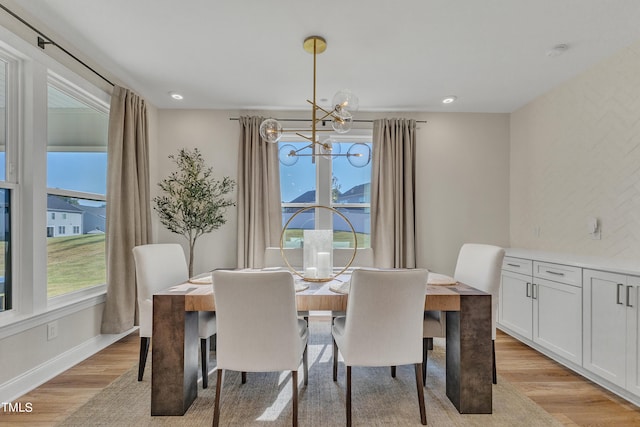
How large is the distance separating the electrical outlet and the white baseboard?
0.53 ft

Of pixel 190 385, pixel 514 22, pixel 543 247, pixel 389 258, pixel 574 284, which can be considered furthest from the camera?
pixel 389 258

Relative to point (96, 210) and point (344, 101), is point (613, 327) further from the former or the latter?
point (96, 210)

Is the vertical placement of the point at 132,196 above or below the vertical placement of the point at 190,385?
above

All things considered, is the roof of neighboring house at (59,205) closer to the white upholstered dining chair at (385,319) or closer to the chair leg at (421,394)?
the white upholstered dining chair at (385,319)

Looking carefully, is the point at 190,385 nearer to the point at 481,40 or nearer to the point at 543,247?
the point at 481,40

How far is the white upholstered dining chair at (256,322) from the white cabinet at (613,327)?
2.03m

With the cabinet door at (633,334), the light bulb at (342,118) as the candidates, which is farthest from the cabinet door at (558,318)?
the light bulb at (342,118)

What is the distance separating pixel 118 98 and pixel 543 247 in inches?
177

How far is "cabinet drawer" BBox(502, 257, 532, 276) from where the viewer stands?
9.73 feet

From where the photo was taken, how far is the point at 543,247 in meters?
3.50

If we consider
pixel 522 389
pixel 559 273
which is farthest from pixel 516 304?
pixel 522 389

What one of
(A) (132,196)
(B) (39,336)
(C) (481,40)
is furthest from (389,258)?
(B) (39,336)

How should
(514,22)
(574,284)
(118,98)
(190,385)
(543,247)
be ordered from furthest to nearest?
(543,247) < (118,98) < (574,284) < (514,22) < (190,385)

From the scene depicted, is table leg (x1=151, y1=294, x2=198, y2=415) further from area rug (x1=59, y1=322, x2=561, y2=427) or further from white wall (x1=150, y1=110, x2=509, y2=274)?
white wall (x1=150, y1=110, x2=509, y2=274)
